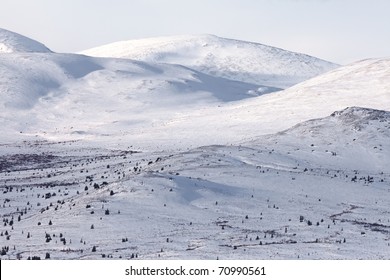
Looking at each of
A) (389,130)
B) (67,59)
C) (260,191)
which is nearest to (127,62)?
(67,59)

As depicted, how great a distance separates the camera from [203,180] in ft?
148

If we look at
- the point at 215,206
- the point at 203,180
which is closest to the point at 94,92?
the point at 203,180

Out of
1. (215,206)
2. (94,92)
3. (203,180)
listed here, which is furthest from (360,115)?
(94,92)

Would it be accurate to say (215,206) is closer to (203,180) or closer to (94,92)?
(203,180)

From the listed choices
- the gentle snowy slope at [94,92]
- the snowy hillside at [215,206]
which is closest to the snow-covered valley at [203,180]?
the snowy hillside at [215,206]

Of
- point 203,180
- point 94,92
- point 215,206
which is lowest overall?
point 215,206

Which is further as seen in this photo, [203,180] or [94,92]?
[94,92]

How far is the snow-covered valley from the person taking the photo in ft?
102

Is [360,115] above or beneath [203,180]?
above

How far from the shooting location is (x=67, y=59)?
184 m

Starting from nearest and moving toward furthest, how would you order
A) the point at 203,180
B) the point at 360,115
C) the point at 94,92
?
the point at 203,180 → the point at 360,115 → the point at 94,92

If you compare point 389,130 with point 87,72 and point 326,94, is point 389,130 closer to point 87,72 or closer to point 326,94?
point 326,94

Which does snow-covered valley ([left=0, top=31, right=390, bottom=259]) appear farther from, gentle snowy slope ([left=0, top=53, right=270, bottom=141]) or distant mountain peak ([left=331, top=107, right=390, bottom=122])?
gentle snowy slope ([left=0, top=53, right=270, bottom=141])

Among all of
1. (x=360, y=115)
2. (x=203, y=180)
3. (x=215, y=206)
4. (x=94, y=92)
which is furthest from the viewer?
(x=94, y=92)
